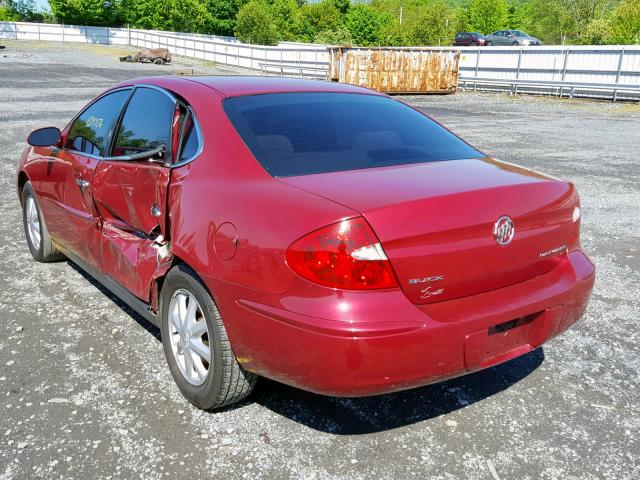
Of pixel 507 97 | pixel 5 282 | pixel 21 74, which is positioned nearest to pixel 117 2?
pixel 21 74

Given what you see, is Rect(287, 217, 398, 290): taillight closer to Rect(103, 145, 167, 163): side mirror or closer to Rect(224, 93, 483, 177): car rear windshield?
Rect(224, 93, 483, 177): car rear windshield

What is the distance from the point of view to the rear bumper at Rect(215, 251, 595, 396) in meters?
2.31

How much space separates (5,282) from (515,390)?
12.5 ft

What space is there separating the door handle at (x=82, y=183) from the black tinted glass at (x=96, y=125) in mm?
189

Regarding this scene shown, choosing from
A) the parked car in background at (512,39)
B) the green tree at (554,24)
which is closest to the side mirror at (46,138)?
the parked car in background at (512,39)

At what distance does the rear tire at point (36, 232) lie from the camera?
198 inches

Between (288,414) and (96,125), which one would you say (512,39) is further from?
(288,414)

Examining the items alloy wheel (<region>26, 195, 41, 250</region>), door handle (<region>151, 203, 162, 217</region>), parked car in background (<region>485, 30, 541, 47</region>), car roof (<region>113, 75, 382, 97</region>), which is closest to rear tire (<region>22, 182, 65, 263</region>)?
alloy wheel (<region>26, 195, 41, 250</region>)

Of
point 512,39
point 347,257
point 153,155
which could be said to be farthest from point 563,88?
point 347,257

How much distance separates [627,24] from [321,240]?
4704 cm

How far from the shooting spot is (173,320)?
3.16 m

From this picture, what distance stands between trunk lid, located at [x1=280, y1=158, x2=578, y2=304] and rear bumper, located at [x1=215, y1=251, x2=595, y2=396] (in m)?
0.09

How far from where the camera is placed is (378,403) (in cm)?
311

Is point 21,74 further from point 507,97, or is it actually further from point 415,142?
point 415,142
